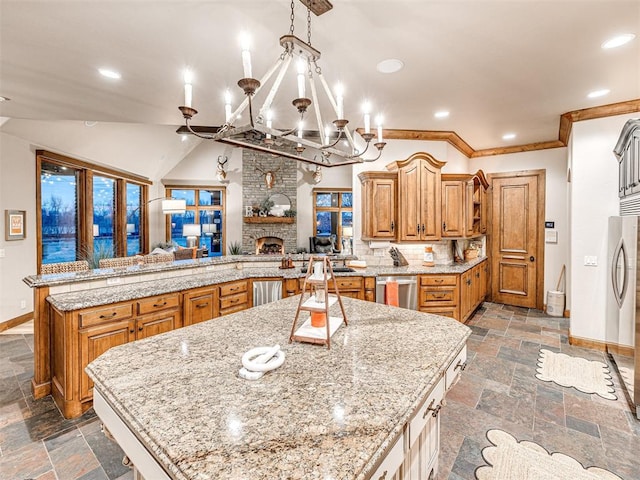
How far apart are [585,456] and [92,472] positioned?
3.22 meters

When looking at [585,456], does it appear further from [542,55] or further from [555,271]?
[555,271]

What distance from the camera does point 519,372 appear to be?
316 centimetres

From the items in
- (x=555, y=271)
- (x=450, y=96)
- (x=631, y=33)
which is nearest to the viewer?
(x=631, y=33)

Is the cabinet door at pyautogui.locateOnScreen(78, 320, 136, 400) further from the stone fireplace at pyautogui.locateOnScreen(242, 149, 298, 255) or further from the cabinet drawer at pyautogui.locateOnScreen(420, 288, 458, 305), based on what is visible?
the stone fireplace at pyautogui.locateOnScreen(242, 149, 298, 255)

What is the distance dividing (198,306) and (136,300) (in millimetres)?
638

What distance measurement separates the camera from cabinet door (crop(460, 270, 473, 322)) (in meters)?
4.14

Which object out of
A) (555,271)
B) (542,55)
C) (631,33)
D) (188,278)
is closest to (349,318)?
(188,278)

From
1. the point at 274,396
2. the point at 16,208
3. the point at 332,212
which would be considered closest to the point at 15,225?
the point at 16,208

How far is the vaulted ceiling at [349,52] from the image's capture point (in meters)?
2.00

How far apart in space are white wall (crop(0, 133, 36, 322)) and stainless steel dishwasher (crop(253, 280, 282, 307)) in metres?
3.96

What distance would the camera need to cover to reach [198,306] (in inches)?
126

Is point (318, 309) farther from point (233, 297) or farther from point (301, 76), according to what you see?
point (233, 297)

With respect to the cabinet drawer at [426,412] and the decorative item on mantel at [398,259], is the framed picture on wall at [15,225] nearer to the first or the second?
the decorative item on mantel at [398,259]

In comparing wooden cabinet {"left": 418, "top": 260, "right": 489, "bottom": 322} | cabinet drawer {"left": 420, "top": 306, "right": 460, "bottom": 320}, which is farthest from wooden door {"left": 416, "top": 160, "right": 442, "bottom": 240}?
cabinet drawer {"left": 420, "top": 306, "right": 460, "bottom": 320}
